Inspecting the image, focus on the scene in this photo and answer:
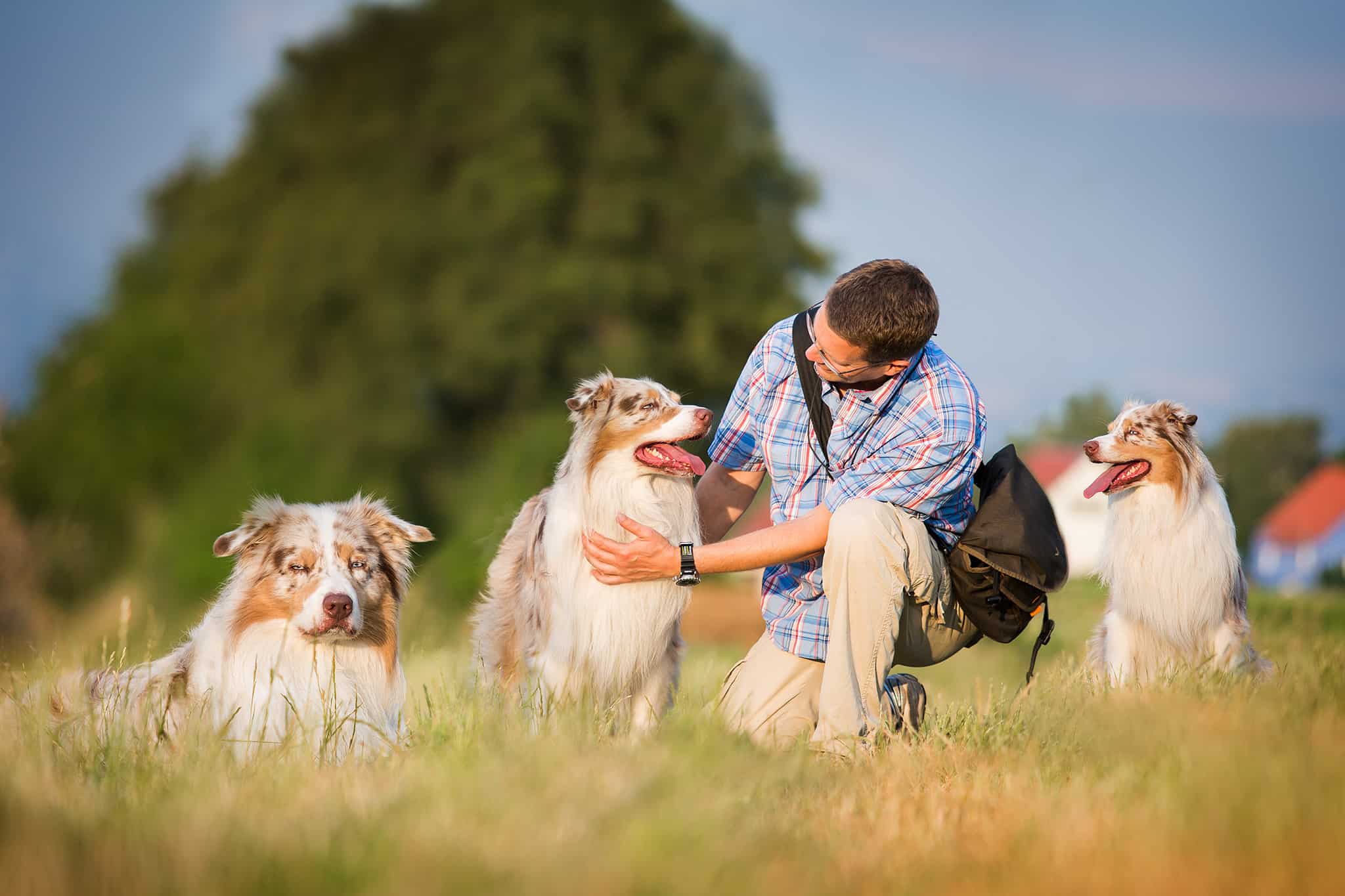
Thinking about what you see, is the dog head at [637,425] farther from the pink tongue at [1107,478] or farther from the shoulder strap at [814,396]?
the pink tongue at [1107,478]

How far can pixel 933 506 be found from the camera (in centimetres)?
429

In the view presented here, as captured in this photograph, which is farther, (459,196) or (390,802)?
(459,196)

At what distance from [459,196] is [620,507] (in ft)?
44.8

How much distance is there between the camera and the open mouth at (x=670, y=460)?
473 cm

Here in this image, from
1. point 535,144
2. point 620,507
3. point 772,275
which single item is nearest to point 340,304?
point 535,144

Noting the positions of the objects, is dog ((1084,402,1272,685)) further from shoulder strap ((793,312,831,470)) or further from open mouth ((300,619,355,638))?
open mouth ((300,619,355,638))

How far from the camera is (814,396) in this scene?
4.50 metres

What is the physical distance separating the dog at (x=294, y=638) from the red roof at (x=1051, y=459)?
31155 millimetres

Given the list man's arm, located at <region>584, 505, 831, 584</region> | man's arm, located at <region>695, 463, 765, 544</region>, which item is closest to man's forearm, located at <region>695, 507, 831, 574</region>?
man's arm, located at <region>584, 505, 831, 584</region>

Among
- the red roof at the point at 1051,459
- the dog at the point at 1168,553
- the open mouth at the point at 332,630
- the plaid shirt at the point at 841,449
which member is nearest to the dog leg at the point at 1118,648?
the dog at the point at 1168,553

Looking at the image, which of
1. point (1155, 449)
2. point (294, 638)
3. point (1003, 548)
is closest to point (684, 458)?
point (1003, 548)

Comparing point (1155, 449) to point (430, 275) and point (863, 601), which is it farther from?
point (430, 275)

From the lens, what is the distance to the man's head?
4008 mm

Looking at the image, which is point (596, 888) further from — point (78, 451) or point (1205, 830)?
point (78, 451)
